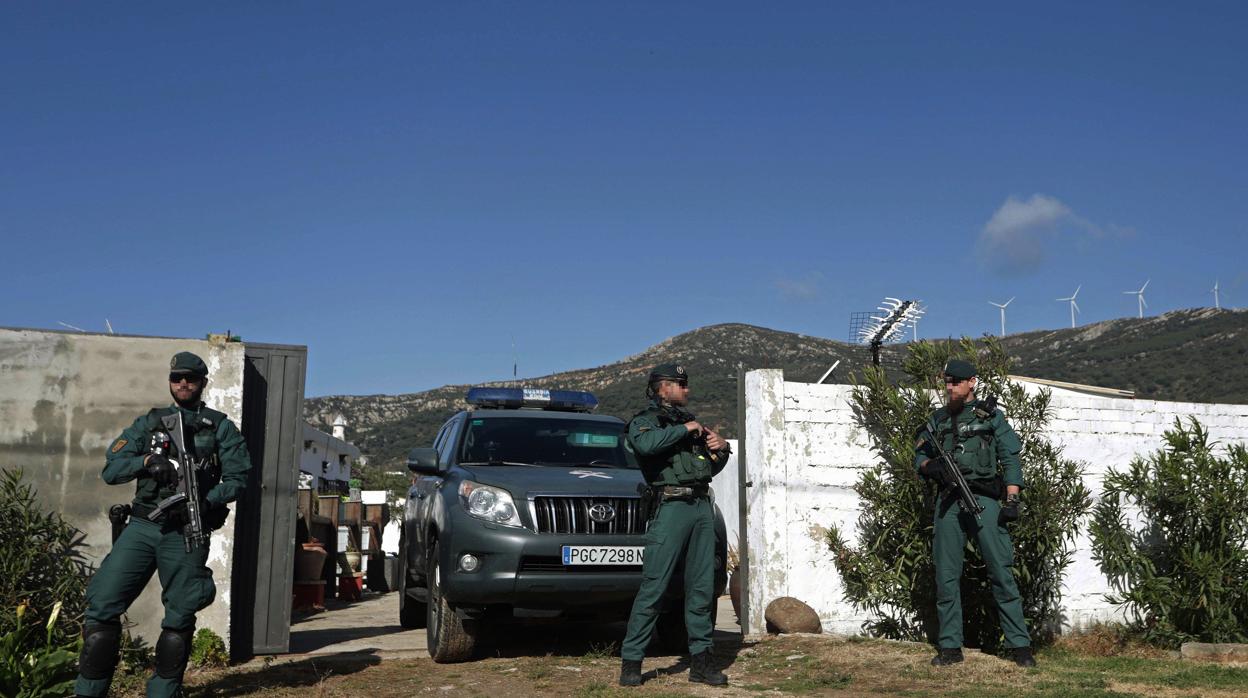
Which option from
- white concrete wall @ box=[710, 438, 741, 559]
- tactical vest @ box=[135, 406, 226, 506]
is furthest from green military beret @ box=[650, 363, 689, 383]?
white concrete wall @ box=[710, 438, 741, 559]

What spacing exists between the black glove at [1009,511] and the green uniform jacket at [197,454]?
4.70 meters

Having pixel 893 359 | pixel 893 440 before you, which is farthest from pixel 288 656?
pixel 893 359

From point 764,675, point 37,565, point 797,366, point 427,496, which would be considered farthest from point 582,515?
point 797,366

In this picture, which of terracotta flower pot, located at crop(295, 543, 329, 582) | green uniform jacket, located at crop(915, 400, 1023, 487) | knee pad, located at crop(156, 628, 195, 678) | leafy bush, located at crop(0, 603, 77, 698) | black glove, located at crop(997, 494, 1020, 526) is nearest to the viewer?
knee pad, located at crop(156, 628, 195, 678)

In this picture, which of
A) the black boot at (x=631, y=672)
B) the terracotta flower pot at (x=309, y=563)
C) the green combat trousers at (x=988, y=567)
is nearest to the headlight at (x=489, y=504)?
the black boot at (x=631, y=672)

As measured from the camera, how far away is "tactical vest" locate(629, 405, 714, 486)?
6.55 metres

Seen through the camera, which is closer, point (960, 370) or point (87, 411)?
point (87, 411)

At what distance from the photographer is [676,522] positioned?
6523 millimetres

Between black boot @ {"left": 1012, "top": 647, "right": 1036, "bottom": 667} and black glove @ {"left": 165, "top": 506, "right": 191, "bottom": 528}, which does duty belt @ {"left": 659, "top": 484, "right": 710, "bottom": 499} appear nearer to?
black boot @ {"left": 1012, "top": 647, "right": 1036, "bottom": 667}

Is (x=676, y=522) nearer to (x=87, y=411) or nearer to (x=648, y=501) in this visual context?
(x=648, y=501)

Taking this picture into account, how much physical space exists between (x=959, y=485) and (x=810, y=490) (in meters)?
1.63

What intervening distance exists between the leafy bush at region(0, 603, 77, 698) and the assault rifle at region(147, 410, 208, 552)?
121 cm

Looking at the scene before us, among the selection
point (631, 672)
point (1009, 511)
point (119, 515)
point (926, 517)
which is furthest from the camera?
point (926, 517)

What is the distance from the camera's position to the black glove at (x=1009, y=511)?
7016 millimetres
